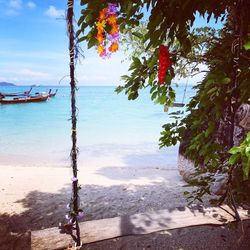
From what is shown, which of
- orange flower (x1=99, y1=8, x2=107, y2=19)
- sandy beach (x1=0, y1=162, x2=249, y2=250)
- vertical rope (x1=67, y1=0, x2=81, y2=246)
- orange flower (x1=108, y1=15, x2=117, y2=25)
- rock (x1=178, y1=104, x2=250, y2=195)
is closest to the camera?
orange flower (x1=99, y1=8, x2=107, y2=19)

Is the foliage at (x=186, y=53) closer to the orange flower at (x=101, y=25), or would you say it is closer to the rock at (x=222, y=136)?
the orange flower at (x=101, y=25)

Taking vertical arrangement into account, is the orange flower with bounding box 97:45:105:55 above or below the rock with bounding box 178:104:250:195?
above

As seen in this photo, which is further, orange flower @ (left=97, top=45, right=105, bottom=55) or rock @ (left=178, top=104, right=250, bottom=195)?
rock @ (left=178, top=104, right=250, bottom=195)

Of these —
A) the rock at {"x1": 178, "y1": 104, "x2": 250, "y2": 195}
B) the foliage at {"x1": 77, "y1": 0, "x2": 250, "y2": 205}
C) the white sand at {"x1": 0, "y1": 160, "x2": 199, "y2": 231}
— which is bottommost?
the white sand at {"x1": 0, "y1": 160, "x2": 199, "y2": 231}

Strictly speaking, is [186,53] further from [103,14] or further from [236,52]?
[103,14]

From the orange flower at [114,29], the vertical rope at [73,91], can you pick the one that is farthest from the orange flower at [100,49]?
the vertical rope at [73,91]

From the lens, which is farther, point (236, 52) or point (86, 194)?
point (86, 194)

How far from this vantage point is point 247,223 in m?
4.64

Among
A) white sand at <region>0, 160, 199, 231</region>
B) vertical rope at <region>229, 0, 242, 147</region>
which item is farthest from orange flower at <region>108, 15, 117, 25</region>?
white sand at <region>0, 160, 199, 231</region>

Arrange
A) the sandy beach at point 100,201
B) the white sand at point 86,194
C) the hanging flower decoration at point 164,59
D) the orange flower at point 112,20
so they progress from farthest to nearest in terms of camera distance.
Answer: the white sand at point 86,194 → the sandy beach at point 100,201 → the hanging flower decoration at point 164,59 → the orange flower at point 112,20

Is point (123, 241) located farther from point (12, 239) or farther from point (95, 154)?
point (95, 154)

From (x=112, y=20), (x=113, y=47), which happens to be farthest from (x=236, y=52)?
(x=112, y=20)

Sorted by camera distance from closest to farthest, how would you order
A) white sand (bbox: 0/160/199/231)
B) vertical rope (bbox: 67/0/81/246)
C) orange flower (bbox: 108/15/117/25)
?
orange flower (bbox: 108/15/117/25) < vertical rope (bbox: 67/0/81/246) < white sand (bbox: 0/160/199/231)

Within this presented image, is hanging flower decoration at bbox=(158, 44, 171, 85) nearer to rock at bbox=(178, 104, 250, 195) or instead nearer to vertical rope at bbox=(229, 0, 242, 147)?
vertical rope at bbox=(229, 0, 242, 147)
